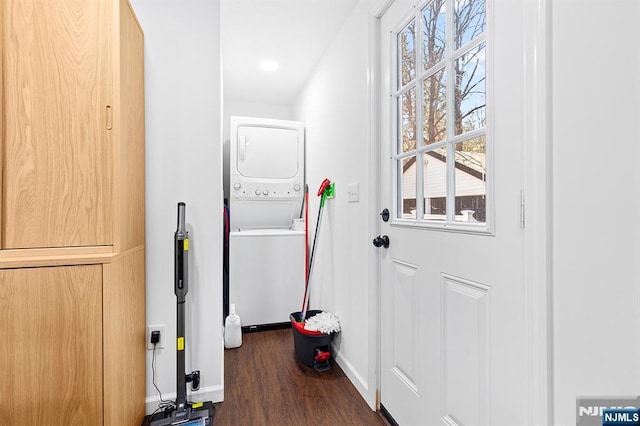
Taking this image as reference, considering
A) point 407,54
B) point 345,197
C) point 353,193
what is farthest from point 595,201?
point 345,197

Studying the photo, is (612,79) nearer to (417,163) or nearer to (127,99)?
(417,163)

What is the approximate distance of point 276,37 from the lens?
230cm

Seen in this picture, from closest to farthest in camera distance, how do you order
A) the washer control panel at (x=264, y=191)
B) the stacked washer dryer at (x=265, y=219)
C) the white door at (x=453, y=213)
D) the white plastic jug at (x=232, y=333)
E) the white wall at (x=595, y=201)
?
the white wall at (x=595, y=201) < the white door at (x=453, y=213) < the white plastic jug at (x=232, y=333) < the stacked washer dryer at (x=265, y=219) < the washer control panel at (x=264, y=191)

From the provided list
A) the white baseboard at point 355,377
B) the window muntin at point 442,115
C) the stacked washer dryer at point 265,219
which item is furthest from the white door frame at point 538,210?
the stacked washer dryer at point 265,219

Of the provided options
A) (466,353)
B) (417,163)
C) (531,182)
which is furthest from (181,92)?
(466,353)

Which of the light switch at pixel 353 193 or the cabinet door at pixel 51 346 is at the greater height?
the light switch at pixel 353 193

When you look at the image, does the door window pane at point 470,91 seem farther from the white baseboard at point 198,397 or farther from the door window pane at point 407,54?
the white baseboard at point 198,397

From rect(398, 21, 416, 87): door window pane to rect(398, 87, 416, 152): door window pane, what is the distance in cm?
8

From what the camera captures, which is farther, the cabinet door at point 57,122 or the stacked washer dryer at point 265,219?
the stacked washer dryer at point 265,219

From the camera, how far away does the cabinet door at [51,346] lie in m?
Answer: 1.08

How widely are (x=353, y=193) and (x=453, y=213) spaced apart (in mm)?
795

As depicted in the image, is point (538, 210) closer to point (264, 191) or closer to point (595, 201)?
point (595, 201)

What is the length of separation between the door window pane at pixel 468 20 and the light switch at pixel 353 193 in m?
0.90

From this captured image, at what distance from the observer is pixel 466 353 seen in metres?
1.10
